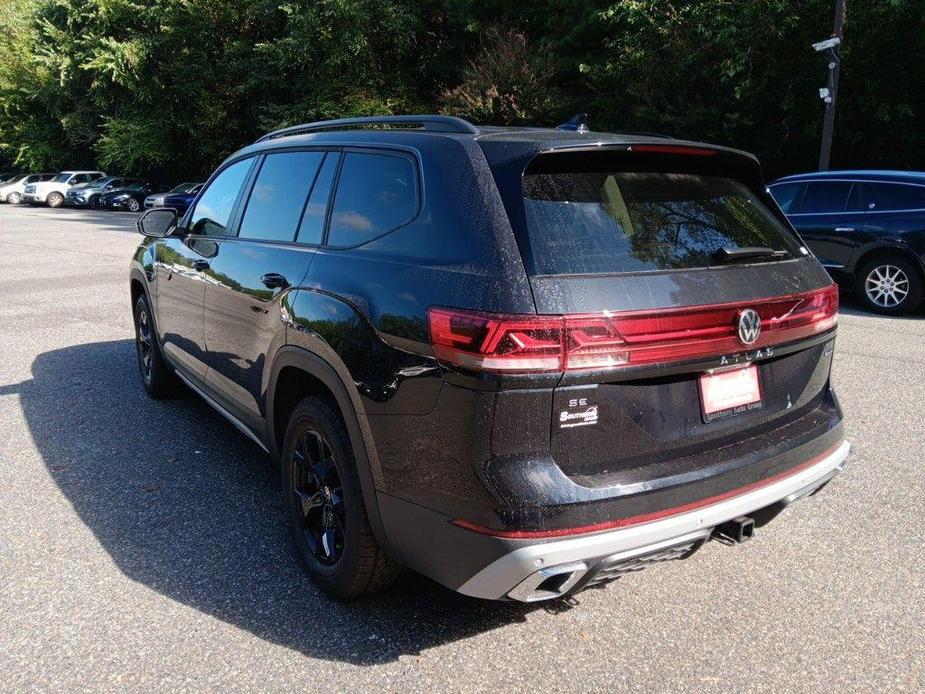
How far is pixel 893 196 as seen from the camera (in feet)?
31.7

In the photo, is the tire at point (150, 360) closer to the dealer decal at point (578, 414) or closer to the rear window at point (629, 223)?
the rear window at point (629, 223)

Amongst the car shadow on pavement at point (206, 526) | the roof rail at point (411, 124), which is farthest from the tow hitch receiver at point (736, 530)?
the roof rail at point (411, 124)

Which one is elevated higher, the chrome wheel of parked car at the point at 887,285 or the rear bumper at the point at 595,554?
the rear bumper at the point at 595,554

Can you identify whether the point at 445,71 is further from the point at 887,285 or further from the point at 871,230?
the point at 887,285

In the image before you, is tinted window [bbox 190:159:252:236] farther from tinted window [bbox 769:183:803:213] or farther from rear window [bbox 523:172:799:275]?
tinted window [bbox 769:183:803:213]

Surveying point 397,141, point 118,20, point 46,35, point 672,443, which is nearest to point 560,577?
point 672,443

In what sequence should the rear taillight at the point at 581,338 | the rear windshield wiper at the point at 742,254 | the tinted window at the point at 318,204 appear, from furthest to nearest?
the tinted window at the point at 318,204
the rear windshield wiper at the point at 742,254
the rear taillight at the point at 581,338

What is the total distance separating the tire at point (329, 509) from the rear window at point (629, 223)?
106cm

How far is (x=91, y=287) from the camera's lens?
36.8 feet

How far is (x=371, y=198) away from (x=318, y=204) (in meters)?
0.43

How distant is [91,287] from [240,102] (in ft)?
96.4

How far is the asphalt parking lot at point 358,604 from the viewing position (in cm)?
269

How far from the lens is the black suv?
7.73ft

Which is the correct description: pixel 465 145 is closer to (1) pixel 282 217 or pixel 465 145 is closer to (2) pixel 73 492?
(1) pixel 282 217
